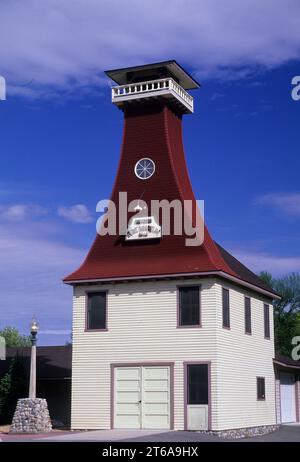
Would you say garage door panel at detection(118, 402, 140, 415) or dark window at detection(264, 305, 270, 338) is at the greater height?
dark window at detection(264, 305, 270, 338)

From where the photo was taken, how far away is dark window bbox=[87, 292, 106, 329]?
108 ft

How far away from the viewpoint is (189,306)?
31594 millimetres

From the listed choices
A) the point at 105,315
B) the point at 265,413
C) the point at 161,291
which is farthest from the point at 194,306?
the point at 265,413

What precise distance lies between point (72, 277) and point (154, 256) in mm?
3749

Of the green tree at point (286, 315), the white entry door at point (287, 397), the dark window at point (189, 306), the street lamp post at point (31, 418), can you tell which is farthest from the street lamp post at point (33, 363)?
the green tree at point (286, 315)

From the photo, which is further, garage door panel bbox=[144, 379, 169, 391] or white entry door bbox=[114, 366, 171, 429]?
garage door panel bbox=[144, 379, 169, 391]

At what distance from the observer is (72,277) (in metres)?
33.7

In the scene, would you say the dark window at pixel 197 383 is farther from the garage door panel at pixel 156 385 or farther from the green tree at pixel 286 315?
the green tree at pixel 286 315

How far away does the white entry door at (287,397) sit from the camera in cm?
4125

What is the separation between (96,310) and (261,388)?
29.9 ft

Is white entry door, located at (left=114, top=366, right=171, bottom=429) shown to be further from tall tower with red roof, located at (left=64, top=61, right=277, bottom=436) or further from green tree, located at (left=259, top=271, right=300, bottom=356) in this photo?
green tree, located at (left=259, top=271, right=300, bottom=356)

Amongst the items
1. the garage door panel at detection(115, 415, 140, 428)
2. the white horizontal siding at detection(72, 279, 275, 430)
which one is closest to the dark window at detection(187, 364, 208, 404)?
the white horizontal siding at detection(72, 279, 275, 430)

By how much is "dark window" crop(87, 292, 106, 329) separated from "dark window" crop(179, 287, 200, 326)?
3.54 meters
